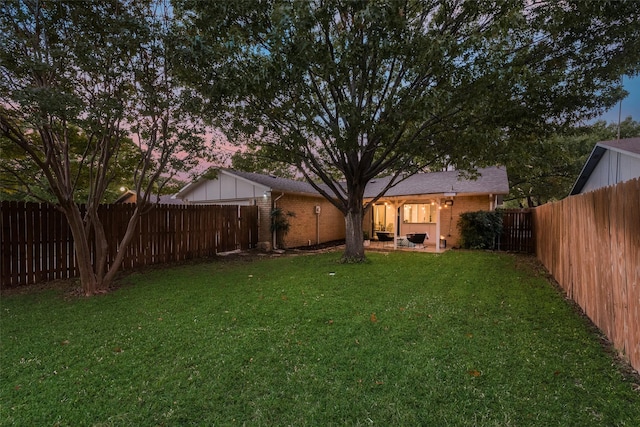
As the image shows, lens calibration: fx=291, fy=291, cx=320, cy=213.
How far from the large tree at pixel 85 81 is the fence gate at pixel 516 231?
12.6 metres

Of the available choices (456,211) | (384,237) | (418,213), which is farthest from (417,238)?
(418,213)

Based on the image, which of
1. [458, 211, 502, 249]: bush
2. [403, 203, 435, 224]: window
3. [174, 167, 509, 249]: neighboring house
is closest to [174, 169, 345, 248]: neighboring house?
[174, 167, 509, 249]: neighboring house

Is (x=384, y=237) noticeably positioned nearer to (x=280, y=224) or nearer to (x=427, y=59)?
(x=280, y=224)

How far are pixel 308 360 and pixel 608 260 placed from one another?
12.3 feet

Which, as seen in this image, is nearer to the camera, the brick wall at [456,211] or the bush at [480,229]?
the bush at [480,229]

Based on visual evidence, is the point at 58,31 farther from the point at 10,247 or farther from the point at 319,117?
the point at 319,117

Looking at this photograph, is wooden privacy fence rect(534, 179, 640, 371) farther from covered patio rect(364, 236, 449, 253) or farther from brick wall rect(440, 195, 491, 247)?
brick wall rect(440, 195, 491, 247)

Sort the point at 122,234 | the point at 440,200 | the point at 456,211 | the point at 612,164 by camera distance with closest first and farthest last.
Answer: the point at 122,234, the point at 612,164, the point at 440,200, the point at 456,211

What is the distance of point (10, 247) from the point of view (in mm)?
6246

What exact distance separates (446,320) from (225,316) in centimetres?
325

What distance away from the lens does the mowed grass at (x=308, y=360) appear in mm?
2250

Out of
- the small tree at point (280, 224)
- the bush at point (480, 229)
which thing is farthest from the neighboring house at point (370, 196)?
the bush at point (480, 229)

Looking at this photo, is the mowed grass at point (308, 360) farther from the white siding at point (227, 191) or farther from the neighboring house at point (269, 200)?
the white siding at point (227, 191)

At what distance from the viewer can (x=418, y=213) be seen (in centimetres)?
1581
